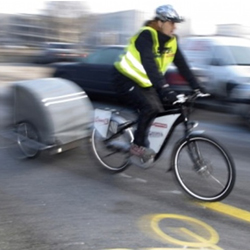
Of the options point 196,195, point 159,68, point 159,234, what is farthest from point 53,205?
point 159,68

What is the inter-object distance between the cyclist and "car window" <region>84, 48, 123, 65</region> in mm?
5130

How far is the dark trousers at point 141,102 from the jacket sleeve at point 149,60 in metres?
0.25

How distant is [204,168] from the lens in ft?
14.1

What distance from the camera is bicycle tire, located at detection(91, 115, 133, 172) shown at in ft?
16.3

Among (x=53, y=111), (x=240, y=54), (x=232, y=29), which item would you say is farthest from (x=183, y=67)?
(x=232, y=29)

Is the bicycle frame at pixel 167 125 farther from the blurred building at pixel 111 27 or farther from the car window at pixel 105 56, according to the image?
the blurred building at pixel 111 27

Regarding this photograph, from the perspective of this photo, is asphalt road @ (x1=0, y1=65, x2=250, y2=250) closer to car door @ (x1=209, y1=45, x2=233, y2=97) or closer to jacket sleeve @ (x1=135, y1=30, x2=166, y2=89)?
jacket sleeve @ (x1=135, y1=30, x2=166, y2=89)

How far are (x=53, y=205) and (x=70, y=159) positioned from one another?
158cm

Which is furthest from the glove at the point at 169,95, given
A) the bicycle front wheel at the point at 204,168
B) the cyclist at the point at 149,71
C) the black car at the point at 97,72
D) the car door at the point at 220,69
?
the black car at the point at 97,72

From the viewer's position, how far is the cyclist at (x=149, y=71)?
13.9 ft

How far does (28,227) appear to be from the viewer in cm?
356

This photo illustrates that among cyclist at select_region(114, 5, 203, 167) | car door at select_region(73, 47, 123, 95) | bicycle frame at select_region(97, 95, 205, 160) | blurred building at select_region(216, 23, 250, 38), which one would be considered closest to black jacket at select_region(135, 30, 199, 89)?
cyclist at select_region(114, 5, 203, 167)

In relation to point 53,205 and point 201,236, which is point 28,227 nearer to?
point 53,205

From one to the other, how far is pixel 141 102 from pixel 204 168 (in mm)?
972
